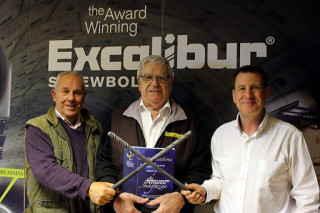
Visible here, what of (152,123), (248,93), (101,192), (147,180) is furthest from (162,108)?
(101,192)

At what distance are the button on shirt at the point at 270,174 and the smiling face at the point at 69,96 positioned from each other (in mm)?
1190

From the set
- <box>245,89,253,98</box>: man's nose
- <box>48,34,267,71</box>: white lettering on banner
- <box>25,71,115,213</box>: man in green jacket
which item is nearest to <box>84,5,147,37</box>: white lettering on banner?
<box>48,34,267,71</box>: white lettering on banner

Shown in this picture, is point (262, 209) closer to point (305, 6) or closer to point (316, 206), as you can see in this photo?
point (316, 206)

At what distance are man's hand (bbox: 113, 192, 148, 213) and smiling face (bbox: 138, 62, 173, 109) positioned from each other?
682mm

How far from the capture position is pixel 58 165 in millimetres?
2270

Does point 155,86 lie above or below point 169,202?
above

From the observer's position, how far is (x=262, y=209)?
2.07 meters

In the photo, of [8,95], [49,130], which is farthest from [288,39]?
[8,95]

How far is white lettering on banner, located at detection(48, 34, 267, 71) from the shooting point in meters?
2.78

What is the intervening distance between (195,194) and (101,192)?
633mm

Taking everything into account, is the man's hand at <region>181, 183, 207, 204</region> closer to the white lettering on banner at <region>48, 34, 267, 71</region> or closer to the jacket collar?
the jacket collar

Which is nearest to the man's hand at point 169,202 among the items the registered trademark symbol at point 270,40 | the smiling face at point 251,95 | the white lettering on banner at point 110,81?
the smiling face at point 251,95

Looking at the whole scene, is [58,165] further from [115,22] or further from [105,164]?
[115,22]

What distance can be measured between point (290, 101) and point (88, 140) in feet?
5.66
